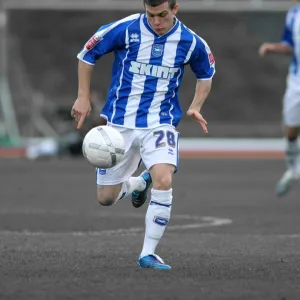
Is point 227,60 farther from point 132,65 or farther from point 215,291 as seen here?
point 215,291

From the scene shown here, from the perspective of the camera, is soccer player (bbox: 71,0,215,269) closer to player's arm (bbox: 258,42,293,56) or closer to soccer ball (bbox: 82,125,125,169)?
soccer ball (bbox: 82,125,125,169)

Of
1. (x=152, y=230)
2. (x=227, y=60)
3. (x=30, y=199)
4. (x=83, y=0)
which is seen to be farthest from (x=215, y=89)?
(x=152, y=230)

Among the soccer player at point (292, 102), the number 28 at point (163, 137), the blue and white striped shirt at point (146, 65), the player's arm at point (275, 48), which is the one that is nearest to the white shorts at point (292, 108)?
the soccer player at point (292, 102)

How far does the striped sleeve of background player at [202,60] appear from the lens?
328 inches

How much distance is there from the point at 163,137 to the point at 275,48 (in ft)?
20.3

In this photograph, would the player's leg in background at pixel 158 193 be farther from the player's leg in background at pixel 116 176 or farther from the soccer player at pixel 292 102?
the soccer player at pixel 292 102

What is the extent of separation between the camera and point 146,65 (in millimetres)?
8242

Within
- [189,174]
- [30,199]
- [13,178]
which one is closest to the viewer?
[30,199]

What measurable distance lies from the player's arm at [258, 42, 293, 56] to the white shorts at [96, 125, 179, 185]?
5.45m

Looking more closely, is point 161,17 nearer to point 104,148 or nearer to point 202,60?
point 202,60

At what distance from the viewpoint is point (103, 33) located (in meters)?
8.22

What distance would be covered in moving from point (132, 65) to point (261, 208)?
579cm

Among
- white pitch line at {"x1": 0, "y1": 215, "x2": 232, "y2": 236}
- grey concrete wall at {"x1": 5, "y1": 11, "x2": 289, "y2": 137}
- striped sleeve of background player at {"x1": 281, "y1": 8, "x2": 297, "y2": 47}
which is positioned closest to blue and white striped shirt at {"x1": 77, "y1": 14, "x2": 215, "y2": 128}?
white pitch line at {"x1": 0, "y1": 215, "x2": 232, "y2": 236}

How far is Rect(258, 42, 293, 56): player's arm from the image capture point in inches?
536
